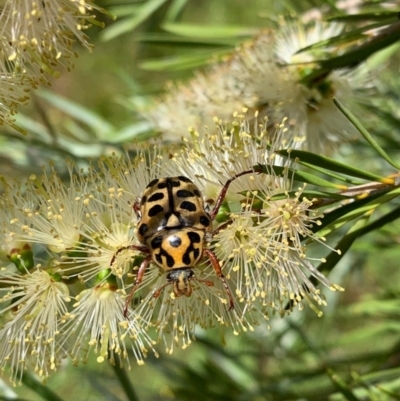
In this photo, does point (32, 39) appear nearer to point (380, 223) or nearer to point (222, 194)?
point (222, 194)

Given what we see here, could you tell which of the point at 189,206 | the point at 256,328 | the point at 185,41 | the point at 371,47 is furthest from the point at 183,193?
the point at 256,328

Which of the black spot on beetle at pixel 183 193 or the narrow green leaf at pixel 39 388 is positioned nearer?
the black spot on beetle at pixel 183 193

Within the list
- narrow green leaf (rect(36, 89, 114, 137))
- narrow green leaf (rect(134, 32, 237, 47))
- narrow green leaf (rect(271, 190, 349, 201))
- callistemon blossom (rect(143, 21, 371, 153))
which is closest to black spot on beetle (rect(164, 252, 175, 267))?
narrow green leaf (rect(271, 190, 349, 201))

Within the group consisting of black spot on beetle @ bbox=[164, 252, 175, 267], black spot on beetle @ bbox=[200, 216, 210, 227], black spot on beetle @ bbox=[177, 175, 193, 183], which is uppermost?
black spot on beetle @ bbox=[177, 175, 193, 183]

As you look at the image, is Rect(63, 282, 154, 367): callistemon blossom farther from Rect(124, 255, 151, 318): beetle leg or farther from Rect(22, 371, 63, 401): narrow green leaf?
Rect(22, 371, 63, 401): narrow green leaf

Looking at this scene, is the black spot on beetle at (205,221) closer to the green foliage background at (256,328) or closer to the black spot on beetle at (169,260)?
the black spot on beetle at (169,260)

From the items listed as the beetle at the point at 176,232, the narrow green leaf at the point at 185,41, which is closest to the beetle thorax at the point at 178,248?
the beetle at the point at 176,232

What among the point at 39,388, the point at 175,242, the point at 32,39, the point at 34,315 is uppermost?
the point at 32,39
